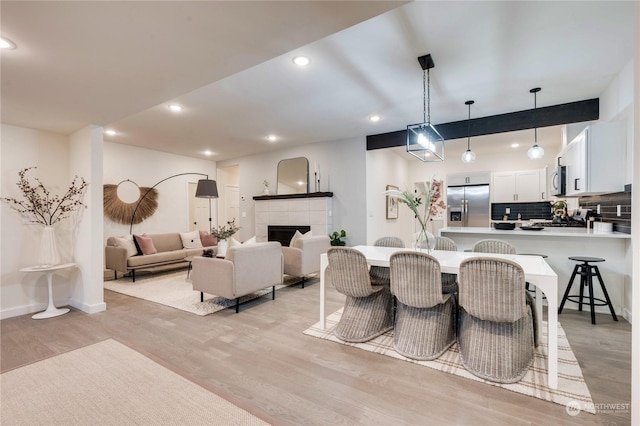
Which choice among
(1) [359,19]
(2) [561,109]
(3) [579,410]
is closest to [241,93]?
(1) [359,19]

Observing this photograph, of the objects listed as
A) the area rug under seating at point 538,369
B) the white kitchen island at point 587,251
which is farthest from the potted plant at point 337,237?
the area rug under seating at point 538,369

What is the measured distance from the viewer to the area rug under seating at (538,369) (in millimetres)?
1893

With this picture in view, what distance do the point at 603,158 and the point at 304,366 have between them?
13.2ft

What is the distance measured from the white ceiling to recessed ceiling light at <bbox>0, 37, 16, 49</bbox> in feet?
0.18

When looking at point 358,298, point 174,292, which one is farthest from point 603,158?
point 174,292

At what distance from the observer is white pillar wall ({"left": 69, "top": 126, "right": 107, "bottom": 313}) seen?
12.0ft

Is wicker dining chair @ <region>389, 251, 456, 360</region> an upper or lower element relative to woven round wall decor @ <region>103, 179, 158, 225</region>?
lower

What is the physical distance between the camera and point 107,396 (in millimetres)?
1942

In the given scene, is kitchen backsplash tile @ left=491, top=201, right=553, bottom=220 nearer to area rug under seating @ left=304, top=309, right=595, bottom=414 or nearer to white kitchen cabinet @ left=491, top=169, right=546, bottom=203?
white kitchen cabinet @ left=491, top=169, right=546, bottom=203

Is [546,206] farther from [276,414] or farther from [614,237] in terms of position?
[276,414]

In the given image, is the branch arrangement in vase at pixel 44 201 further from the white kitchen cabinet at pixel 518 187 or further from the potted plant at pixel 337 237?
the white kitchen cabinet at pixel 518 187

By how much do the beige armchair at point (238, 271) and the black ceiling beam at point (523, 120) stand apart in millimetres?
3450

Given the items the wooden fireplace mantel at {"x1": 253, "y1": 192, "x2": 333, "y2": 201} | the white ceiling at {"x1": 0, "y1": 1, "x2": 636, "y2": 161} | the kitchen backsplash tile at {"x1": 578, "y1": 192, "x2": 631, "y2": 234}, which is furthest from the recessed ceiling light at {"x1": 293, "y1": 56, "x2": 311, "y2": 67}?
the kitchen backsplash tile at {"x1": 578, "y1": 192, "x2": 631, "y2": 234}

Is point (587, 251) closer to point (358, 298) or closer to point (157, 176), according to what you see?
point (358, 298)
